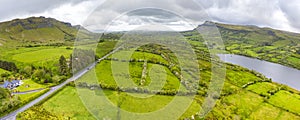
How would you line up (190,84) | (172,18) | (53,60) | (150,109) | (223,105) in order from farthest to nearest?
(53,60) < (190,84) < (223,105) < (150,109) < (172,18)

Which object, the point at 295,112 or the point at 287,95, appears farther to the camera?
the point at 287,95

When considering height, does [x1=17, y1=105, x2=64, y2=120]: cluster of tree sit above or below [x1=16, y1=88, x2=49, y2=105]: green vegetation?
above

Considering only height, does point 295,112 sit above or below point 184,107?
below

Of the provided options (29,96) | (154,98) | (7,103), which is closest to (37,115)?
(7,103)

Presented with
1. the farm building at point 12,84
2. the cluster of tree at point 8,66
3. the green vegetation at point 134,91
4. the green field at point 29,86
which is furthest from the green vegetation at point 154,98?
the cluster of tree at point 8,66

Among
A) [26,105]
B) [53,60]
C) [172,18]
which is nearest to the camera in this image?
[172,18]

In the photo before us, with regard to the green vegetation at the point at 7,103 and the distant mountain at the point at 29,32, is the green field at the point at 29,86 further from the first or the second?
the distant mountain at the point at 29,32

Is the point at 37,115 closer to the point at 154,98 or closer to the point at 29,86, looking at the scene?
the point at 154,98

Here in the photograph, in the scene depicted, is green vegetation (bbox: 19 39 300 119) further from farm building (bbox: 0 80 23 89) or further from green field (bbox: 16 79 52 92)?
farm building (bbox: 0 80 23 89)

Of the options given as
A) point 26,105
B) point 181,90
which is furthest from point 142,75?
point 26,105

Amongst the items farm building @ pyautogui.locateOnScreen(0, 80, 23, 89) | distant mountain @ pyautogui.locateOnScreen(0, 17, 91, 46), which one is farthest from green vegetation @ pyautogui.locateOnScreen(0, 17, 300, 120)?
distant mountain @ pyautogui.locateOnScreen(0, 17, 91, 46)

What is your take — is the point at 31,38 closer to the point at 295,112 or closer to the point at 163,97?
the point at 163,97
